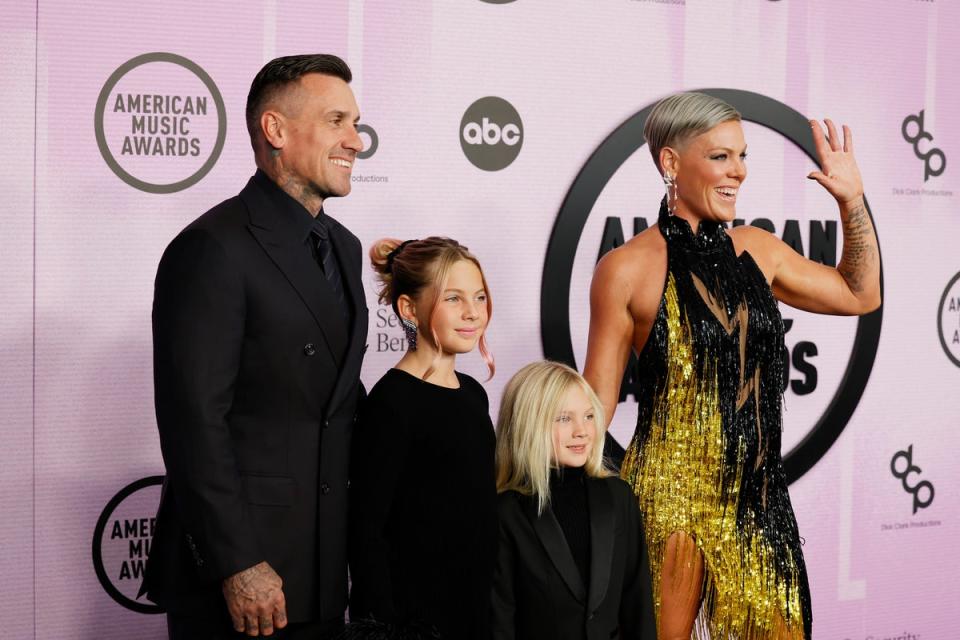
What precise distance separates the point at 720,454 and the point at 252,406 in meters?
1.00

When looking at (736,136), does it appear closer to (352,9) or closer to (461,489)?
(461,489)

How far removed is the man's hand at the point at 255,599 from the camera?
183 cm

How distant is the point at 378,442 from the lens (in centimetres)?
206

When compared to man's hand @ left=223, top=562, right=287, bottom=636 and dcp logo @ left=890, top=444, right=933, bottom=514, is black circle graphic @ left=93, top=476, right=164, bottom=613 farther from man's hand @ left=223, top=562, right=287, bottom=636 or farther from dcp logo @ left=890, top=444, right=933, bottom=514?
dcp logo @ left=890, top=444, right=933, bottom=514

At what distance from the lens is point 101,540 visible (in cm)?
285

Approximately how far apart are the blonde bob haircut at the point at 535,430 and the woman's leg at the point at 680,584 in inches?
9.4

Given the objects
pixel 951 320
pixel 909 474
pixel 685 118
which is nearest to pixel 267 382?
pixel 685 118

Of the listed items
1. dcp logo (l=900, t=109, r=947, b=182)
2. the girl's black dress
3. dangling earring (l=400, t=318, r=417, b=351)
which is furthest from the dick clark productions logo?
dcp logo (l=900, t=109, r=947, b=182)

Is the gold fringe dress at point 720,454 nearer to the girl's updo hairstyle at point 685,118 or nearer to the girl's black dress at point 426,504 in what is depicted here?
the girl's updo hairstyle at point 685,118

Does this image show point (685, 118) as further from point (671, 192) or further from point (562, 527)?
point (562, 527)

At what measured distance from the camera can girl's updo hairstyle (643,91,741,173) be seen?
235 cm

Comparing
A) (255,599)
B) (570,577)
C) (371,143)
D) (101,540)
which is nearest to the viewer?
(255,599)

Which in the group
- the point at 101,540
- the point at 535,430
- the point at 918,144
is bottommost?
the point at 101,540

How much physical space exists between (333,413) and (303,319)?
0.19 metres
